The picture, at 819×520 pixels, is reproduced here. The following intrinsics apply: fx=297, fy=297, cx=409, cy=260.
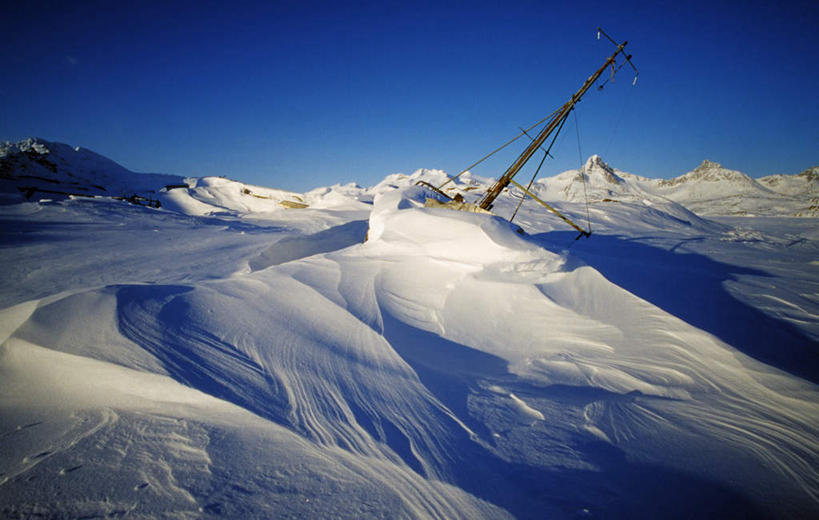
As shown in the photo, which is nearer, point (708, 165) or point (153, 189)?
point (153, 189)

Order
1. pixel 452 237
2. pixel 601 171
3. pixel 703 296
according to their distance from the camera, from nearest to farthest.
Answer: pixel 452 237 < pixel 703 296 < pixel 601 171

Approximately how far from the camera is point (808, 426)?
5.10 feet

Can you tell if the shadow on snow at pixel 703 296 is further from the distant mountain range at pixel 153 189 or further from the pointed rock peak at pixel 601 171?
the pointed rock peak at pixel 601 171

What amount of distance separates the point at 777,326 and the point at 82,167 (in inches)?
1190

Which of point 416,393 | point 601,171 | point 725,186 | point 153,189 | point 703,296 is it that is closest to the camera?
point 416,393

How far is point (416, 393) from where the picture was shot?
1.75m

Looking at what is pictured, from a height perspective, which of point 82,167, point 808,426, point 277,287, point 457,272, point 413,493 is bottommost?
point 413,493

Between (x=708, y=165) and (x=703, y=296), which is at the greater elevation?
(x=708, y=165)

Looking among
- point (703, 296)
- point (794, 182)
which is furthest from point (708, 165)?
point (703, 296)

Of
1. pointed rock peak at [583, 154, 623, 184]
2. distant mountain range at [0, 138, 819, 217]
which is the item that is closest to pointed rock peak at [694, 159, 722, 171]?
pointed rock peak at [583, 154, 623, 184]

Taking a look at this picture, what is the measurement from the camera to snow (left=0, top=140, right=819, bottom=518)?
43.9 inches

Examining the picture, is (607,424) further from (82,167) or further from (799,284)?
(82,167)

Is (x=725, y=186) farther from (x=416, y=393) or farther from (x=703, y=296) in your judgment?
(x=416, y=393)

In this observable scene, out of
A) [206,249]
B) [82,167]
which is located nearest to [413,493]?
[206,249]
